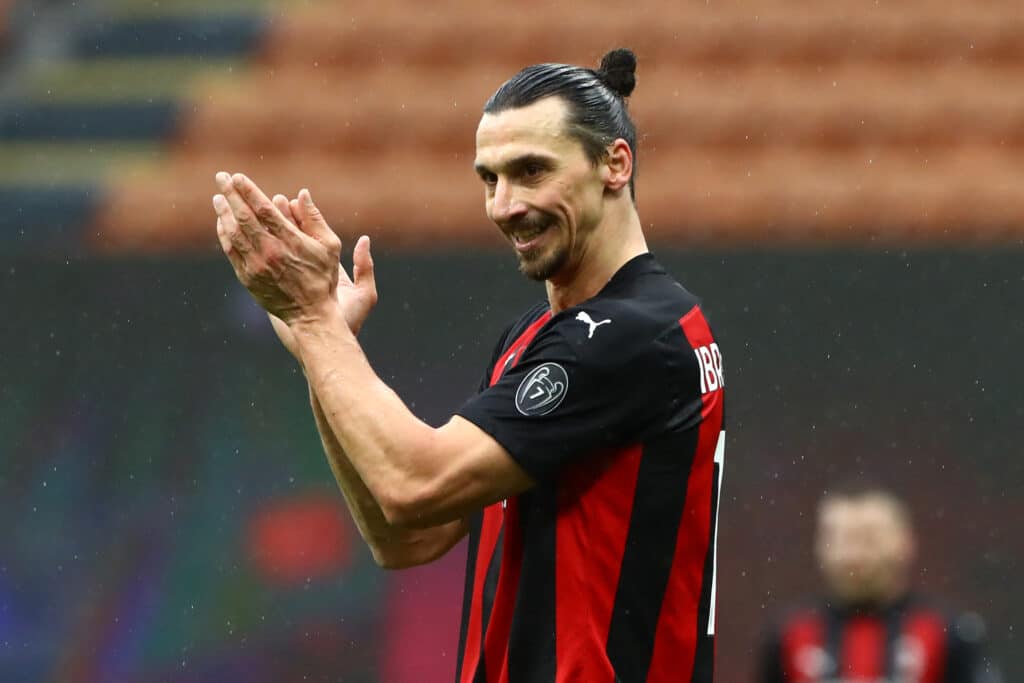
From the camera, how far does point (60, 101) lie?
380 inches

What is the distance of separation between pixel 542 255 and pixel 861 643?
9.47 ft

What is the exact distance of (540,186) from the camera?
2.56m

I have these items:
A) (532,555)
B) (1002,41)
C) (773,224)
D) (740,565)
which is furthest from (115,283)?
(1002,41)

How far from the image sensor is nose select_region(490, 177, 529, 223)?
8.38 ft

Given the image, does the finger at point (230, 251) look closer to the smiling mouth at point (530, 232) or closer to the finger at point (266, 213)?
the finger at point (266, 213)

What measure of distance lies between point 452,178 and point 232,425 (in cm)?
289

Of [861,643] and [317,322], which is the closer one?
[317,322]

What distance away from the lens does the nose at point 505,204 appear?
101 inches

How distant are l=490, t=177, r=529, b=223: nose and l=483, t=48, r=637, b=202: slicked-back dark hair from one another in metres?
0.13

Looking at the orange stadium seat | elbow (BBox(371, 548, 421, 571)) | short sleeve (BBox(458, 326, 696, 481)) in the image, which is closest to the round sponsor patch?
short sleeve (BBox(458, 326, 696, 481))

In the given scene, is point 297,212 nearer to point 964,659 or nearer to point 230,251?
point 230,251

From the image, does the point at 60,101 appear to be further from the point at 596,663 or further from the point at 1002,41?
the point at 596,663

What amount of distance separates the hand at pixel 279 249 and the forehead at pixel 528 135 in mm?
291

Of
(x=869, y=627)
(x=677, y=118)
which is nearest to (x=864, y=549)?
(x=869, y=627)
